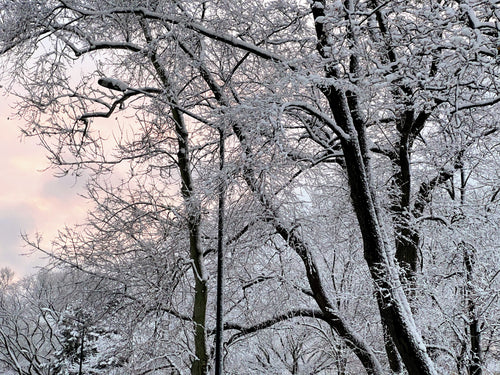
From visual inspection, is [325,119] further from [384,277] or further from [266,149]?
[384,277]

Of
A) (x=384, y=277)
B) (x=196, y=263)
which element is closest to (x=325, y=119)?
(x=384, y=277)

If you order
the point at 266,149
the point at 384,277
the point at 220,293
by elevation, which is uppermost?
the point at 266,149

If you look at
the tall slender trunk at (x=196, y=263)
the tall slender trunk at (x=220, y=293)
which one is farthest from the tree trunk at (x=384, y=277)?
the tall slender trunk at (x=196, y=263)

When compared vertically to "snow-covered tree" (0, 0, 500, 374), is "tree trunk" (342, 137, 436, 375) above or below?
below

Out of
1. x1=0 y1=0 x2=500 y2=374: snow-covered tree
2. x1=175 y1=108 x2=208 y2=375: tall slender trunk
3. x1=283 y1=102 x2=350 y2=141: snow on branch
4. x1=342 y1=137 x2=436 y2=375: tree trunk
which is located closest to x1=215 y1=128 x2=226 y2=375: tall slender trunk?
x1=0 y1=0 x2=500 y2=374: snow-covered tree

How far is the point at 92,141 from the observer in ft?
33.9

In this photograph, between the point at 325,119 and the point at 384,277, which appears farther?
the point at 325,119

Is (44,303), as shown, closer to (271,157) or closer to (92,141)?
(92,141)

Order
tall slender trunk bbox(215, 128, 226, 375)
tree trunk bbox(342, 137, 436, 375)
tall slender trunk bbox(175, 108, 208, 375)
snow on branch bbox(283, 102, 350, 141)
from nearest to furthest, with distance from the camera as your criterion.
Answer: tree trunk bbox(342, 137, 436, 375) → tall slender trunk bbox(215, 128, 226, 375) → snow on branch bbox(283, 102, 350, 141) → tall slender trunk bbox(175, 108, 208, 375)

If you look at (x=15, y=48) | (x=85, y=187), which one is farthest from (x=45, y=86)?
(x=85, y=187)

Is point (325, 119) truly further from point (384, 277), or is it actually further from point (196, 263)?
point (196, 263)

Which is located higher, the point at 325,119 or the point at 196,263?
the point at 325,119

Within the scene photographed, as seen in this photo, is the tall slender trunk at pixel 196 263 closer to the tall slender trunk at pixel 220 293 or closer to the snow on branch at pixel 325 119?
the tall slender trunk at pixel 220 293

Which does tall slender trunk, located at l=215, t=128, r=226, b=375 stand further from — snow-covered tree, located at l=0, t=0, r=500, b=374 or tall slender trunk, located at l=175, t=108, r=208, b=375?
tall slender trunk, located at l=175, t=108, r=208, b=375
